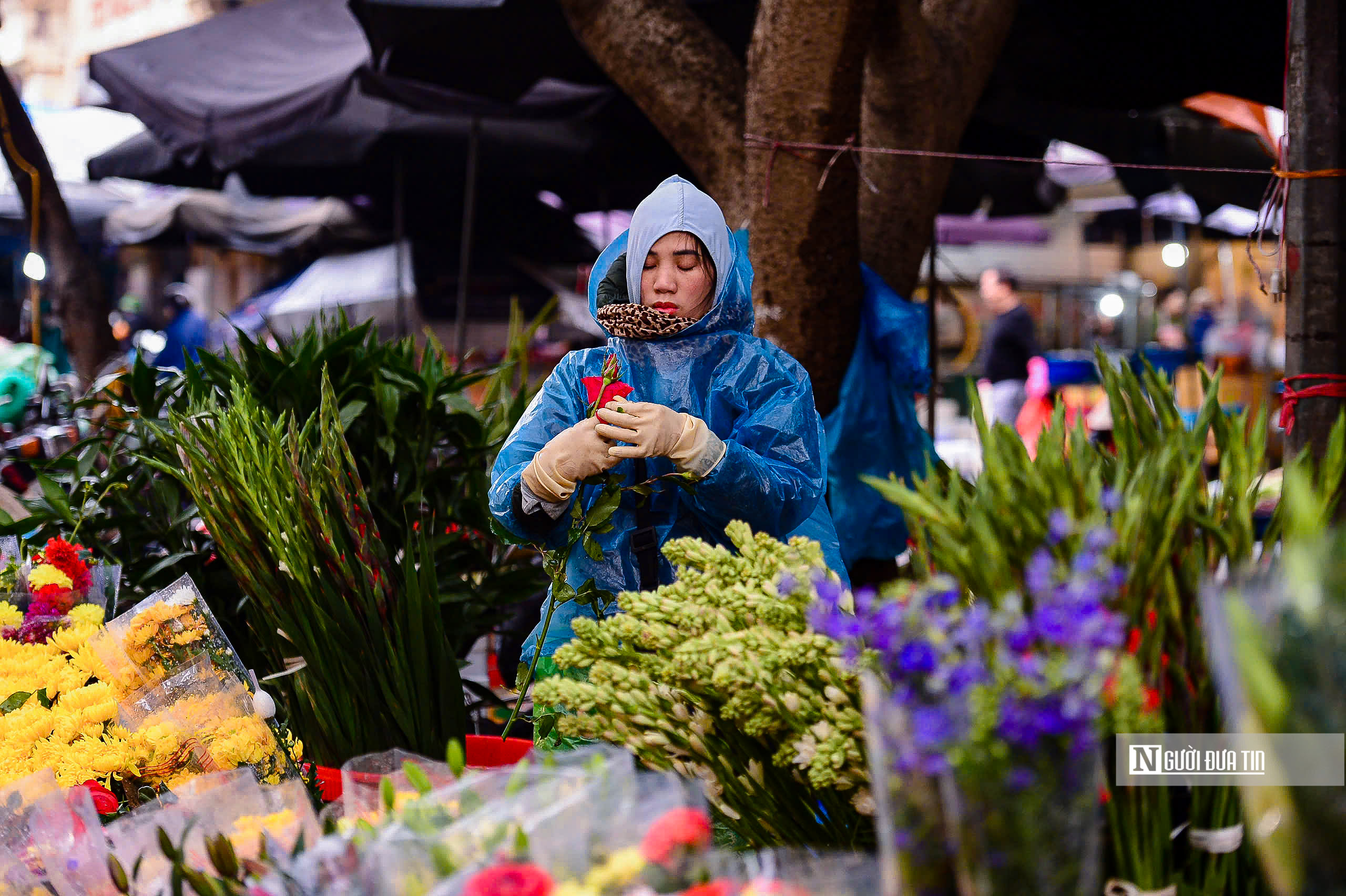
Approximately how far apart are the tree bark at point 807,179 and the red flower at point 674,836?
7.82 ft

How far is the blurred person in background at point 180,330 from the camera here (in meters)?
8.02

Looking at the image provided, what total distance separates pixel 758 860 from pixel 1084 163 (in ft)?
8.43

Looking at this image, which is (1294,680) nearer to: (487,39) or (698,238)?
(698,238)

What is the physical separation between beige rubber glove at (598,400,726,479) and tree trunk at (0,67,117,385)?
4.01m

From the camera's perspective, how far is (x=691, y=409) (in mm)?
2084

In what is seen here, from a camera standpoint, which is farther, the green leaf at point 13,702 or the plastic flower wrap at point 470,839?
the green leaf at point 13,702

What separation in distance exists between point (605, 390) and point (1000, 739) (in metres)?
1.14

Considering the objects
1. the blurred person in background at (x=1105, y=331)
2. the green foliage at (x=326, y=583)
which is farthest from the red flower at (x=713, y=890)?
the blurred person in background at (x=1105, y=331)

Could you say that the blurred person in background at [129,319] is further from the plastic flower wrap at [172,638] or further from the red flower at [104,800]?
the red flower at [104,800]

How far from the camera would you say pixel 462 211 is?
8570 millimetres

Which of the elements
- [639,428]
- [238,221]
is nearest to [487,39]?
[639,428]

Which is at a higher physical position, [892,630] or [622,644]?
[892,630]

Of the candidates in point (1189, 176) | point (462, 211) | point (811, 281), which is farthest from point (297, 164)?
point (1189, 176)

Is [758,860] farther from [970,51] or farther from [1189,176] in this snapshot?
[1189,176]
